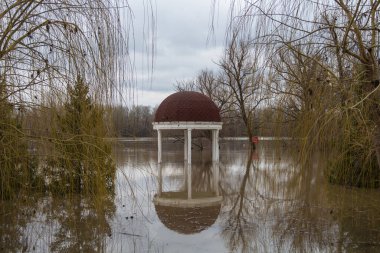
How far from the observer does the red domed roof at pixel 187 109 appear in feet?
67.7

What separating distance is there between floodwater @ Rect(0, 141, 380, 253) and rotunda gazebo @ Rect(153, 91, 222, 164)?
29.7ft

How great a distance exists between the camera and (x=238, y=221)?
25.6 feet

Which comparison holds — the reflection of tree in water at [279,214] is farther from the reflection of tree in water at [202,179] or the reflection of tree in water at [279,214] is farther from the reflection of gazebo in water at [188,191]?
the reflection of tree in water at [202,179]

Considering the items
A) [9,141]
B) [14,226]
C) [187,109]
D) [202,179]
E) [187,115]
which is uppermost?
[187,109]

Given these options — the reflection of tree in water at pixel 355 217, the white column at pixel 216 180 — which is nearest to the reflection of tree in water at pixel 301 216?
the reflection of tree in water at pixel 355 217

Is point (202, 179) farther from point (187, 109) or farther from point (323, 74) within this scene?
point (323, 74)

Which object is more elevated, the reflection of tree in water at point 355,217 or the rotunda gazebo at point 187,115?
the rotunda gazebo at point 187,115

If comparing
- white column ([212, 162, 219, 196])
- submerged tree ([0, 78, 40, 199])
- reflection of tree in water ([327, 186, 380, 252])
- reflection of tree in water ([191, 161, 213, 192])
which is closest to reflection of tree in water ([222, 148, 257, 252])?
white column ([212, 162, 219, 196])

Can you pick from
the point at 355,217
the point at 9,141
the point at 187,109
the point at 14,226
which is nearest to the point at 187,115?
the point at 187,109

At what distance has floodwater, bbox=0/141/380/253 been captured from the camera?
5.80 meters

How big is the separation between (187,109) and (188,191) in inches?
360

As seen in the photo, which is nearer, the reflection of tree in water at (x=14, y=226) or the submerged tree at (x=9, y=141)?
the submerged tree at (x=9, y=141)

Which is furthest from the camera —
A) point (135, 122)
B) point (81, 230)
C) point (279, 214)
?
point (279, 214)

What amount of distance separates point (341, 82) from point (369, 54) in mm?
374
